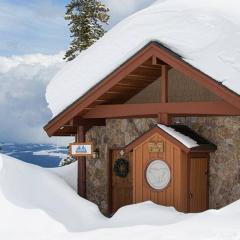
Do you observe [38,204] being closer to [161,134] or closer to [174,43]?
[161,134]

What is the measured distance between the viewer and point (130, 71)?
13.9 metres

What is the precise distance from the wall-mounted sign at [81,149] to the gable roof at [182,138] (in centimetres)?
182

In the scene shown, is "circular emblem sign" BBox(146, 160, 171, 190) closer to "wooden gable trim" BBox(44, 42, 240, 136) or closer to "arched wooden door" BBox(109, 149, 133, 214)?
"wooden gable trim" BBox(44, 42, 240, 136)

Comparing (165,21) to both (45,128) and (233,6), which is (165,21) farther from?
(45,128)

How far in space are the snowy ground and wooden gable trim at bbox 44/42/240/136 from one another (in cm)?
186

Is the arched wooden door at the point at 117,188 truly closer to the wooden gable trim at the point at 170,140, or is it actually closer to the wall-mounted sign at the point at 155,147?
the wooden gable trim at the point at 170,140

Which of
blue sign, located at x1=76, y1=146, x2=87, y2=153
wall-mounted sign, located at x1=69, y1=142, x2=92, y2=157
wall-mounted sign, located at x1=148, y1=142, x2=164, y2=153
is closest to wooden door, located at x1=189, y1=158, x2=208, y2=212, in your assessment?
wall-mounted sign, located at x1=148, y1=142, x2=164, y2=153

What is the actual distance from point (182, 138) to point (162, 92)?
5.11ft

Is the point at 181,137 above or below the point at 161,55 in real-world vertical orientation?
below

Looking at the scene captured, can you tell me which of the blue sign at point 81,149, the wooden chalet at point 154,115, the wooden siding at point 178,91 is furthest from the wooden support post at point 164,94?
the blue sign at point 81,149

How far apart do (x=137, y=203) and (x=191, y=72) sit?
374 cm

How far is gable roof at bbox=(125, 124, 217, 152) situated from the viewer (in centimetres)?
1295

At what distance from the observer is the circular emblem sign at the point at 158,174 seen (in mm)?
13289

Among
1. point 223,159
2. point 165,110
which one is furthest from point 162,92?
point 223,159
